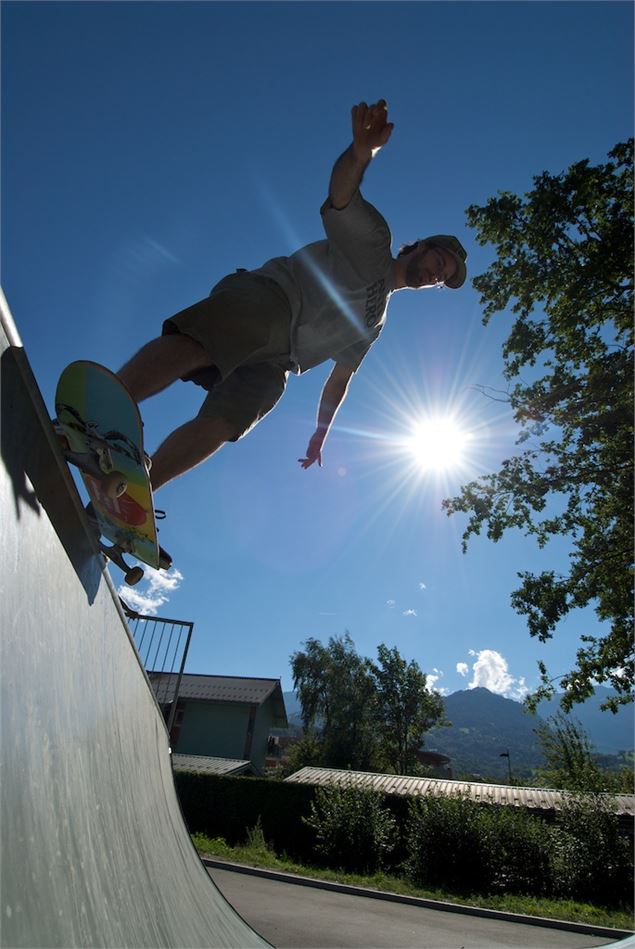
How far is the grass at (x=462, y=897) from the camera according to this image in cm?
898

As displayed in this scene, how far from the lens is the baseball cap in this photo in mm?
2664

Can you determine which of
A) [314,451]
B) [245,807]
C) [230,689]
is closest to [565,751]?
[245,807]

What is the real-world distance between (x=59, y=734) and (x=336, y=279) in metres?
2.17

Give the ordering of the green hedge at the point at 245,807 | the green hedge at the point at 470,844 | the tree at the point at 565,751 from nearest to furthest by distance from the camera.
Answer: the green hedge at the point at 470,844, the green hedge at the point at 245,807, the tree at the point at 565,751

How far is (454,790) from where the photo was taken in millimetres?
18094

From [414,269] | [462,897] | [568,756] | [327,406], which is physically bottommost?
[462,897]

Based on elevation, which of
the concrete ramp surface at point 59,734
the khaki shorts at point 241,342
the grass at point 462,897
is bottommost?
the grass at point 462,897

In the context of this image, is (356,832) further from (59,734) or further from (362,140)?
(362,140)

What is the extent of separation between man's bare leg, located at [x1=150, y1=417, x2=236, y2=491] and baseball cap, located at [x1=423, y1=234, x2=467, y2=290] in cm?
143

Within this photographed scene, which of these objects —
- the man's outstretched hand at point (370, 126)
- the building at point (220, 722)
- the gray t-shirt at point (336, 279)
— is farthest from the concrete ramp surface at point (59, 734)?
the building at point (220, 722)

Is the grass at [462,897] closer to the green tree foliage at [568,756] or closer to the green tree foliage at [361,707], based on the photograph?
the green tree foliage at [568,756]

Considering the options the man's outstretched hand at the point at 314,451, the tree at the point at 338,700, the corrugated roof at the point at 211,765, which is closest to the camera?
the man's outstretched hand at the point at 314,451

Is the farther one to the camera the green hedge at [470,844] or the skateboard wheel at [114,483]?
the green hedge at [470,844]

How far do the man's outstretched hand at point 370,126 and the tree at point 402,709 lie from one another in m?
41.2
